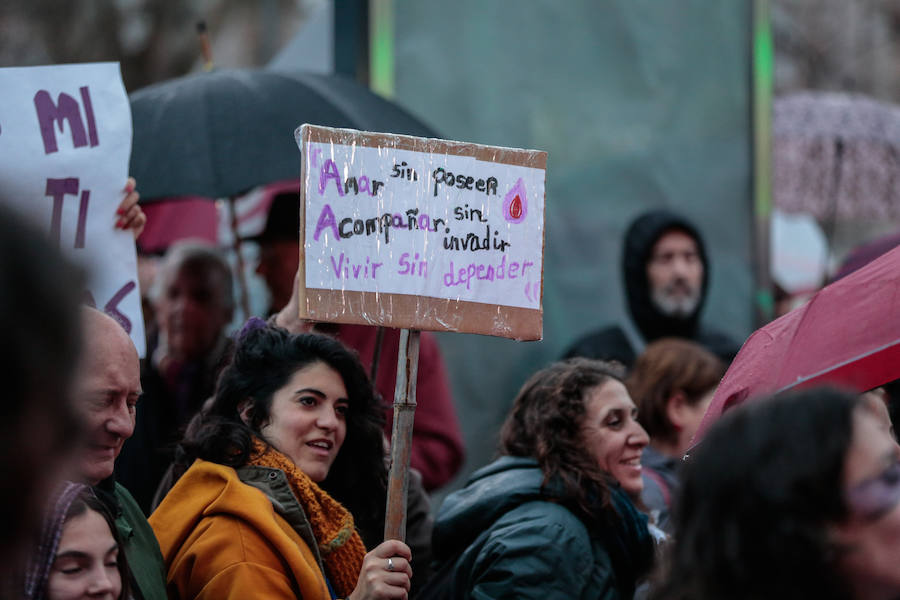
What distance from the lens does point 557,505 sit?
3525 mm

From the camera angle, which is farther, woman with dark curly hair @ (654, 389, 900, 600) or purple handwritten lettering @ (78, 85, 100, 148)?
purple handwritten lettering @ (78, 85, 100, 148)

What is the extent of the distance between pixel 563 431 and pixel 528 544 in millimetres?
484

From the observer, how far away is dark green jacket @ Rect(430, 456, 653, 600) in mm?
3338

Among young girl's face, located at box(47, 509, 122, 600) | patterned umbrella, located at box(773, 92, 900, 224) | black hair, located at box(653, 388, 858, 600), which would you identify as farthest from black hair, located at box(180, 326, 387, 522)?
patterned umbrella, located at box(773, 92, 900, 224)

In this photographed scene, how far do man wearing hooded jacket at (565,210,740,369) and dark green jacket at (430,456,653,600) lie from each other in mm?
2087

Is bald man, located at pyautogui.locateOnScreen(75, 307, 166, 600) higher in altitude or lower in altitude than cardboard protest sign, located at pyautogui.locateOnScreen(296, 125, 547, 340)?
lower

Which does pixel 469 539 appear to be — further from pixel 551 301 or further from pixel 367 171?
pixel 551 301

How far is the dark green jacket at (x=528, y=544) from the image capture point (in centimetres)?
334

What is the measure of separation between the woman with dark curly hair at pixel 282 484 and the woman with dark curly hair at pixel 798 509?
3.83 feet

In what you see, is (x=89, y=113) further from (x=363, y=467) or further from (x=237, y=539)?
(x=237, y=539)

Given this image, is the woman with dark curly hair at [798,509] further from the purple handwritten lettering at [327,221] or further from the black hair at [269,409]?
the black hair at [269,409]

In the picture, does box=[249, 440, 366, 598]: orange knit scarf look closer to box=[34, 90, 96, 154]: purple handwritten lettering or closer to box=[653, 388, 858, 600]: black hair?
box=[34, 90, 96, 154]: purple handwritten lettering

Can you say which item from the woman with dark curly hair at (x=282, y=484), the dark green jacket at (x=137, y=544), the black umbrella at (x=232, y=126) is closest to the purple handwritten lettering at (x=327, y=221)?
the woman with dark curly hair at (x=282, y=484)

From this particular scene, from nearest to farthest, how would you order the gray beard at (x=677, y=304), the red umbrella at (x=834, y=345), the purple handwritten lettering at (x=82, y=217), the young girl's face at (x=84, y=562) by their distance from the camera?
the young girl's face at (x=84, y=562)
the red umbrella at (x=834, y=345)
the purple handwritten lettering at (x=82, y=217)
the gray beard at (x=677, y=304)
